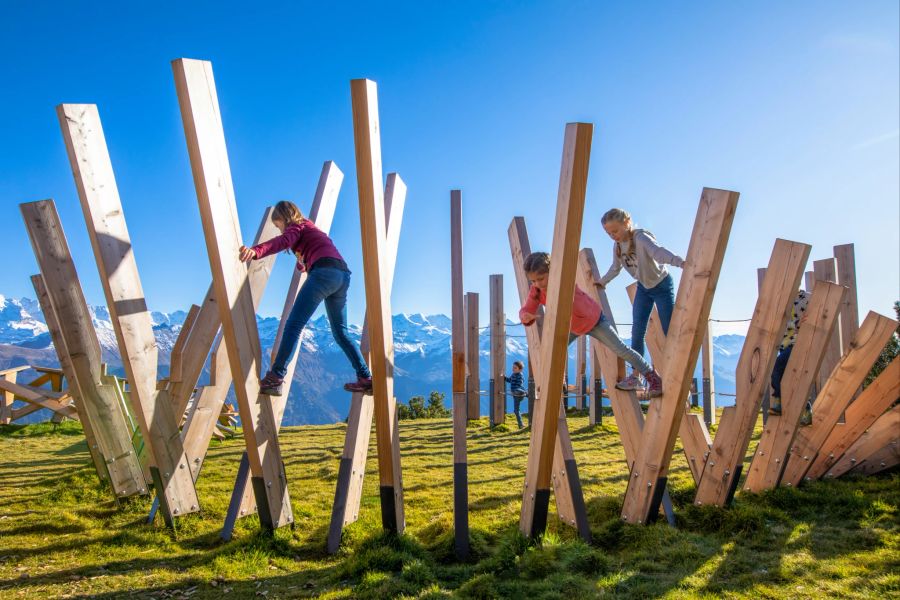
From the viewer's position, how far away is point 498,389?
40.1 feet

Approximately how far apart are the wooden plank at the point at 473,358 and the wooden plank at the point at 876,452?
7161 mm

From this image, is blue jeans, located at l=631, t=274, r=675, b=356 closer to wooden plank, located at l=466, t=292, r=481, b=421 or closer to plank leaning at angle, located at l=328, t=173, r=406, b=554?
plank leaning at angle, located at l=328, t=173, r=406, b=554

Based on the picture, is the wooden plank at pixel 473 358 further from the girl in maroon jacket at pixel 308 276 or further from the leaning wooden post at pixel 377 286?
the leaning wooden post at pixel 377 286

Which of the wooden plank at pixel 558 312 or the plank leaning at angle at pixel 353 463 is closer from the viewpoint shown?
the wooden plank at pixel 558 312

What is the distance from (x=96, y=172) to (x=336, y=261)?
1.91 m

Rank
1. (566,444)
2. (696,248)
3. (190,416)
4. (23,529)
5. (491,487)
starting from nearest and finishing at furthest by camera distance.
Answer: (696,248)
(566,444)
(23,529)
(190,416)
(491,487)

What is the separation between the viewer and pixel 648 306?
5.34m

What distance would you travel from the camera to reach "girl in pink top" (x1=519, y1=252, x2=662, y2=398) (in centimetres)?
442

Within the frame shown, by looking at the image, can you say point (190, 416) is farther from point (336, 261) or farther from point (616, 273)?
point (616, 273)

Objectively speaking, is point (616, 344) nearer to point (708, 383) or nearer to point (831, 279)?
point (831, 279)

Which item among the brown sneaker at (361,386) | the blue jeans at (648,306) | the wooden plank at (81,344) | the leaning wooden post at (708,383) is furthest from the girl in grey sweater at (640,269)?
the leaning wooden post at (708,383)

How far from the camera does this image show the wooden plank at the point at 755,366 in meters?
4.34

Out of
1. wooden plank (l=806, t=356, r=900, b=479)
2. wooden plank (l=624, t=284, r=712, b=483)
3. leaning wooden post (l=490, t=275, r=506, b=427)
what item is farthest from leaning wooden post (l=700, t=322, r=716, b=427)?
wooden plank (l=624, t=284, r=712, b=483)

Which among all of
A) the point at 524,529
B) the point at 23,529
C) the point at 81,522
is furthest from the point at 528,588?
the point at 23,529
